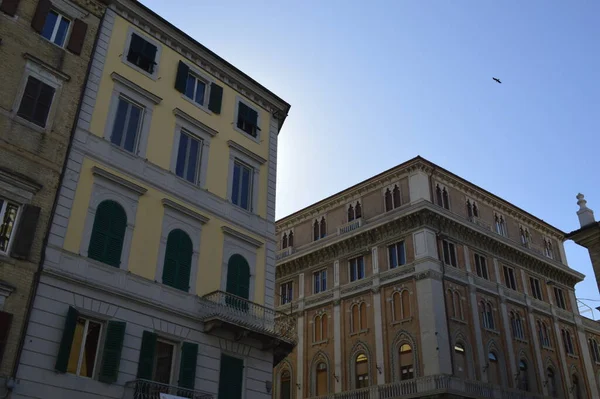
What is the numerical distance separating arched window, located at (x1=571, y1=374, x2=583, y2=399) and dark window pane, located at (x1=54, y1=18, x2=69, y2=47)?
136 ft

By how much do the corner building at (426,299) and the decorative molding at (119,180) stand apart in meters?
22.3

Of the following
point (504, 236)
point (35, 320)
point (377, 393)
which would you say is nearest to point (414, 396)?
point (377, 393)

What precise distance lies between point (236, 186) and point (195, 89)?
14.1 feet

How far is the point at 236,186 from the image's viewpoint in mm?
23266

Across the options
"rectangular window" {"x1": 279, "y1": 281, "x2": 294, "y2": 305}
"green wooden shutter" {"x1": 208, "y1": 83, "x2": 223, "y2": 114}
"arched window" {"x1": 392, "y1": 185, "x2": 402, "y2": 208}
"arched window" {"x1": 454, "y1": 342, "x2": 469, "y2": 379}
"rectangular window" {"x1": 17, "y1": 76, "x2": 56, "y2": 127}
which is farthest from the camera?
"rectangular window" {"x1": 279, "y1": 281, "x2": 294, "y2": 305}

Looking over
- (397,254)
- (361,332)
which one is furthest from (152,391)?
(397,254)

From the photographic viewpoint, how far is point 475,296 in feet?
129

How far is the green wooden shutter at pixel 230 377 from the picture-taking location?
1912 centimetres

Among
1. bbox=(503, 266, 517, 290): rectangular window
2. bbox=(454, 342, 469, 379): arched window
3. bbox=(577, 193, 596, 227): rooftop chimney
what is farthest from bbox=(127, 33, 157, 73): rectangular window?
bbox=(503, 266, 517, 290): rectangular window

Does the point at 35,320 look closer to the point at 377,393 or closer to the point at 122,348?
the point at 122,348

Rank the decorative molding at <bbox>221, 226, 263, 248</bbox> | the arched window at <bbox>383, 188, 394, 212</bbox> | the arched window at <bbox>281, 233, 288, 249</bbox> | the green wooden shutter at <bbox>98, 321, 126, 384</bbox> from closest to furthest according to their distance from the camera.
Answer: the green wooden shutter at <bbox>98, 321, 126, 384</bbox>
the decorative molding at <bbox>221, 226, 263, 248</bbox>
the arched window at <bbox>383, 188, 394, 212</bbox>
the arched window at <bbox>281, 233, 288, 249</bbox>

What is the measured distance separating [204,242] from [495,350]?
26.1 meters

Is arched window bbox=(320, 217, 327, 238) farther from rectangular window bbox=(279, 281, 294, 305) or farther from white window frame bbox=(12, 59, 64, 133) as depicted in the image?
white window frame bbox=(12, 59, 64, 133)

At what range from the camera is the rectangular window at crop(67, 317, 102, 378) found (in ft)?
52.0
